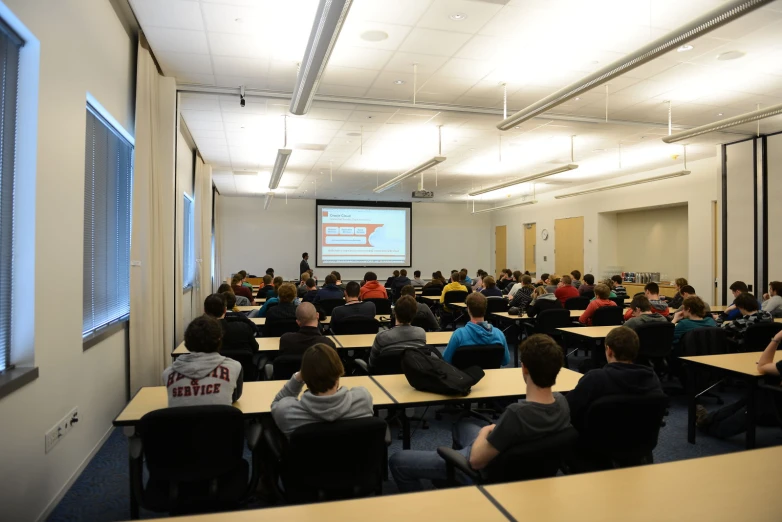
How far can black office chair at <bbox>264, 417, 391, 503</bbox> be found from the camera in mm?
1921

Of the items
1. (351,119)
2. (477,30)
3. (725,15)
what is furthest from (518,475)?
(351,119)

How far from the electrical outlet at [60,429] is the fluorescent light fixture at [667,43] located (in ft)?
15.4

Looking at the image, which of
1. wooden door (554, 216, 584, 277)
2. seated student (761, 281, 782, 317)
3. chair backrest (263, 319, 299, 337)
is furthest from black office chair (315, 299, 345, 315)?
wooden door (554, 216, 584, 277)

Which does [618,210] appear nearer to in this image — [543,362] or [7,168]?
[543,362]

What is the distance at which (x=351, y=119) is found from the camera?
24.5ft

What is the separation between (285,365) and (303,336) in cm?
29

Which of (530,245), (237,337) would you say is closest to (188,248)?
(237,337)

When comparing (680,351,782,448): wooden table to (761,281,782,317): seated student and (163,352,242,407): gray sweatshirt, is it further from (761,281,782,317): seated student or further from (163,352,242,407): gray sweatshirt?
(163,352,242,407): gray sweatshirt

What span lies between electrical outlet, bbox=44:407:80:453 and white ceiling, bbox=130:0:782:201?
10.6ft

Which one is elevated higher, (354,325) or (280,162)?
(280,162)

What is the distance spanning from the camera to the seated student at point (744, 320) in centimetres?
475

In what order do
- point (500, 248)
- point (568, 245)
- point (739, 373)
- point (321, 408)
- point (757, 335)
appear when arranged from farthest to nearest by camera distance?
point (500, 248) → point (568, 245) → point (757, 335) → point (739, 373) → point (321, 408)

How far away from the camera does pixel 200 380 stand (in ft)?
8.02

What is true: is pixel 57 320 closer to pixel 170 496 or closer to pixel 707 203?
pixel 170 496
